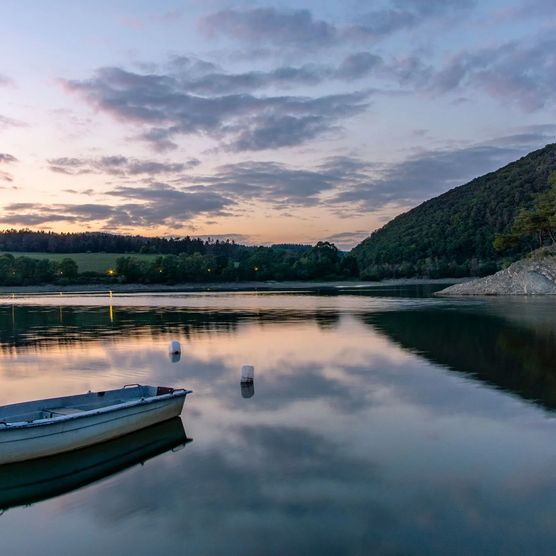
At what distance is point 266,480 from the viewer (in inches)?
535

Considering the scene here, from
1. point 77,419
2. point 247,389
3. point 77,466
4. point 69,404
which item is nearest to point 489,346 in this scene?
point 247,389

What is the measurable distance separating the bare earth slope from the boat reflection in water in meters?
88.2

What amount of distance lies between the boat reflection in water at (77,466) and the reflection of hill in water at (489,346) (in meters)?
12.9

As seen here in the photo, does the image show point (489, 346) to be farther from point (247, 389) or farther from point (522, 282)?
point (522, 282)

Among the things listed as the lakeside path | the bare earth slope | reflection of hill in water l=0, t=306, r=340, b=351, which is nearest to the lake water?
reflection of hill in water l=0, t=306, r=340, b=351

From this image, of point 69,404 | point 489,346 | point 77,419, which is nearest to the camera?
point 77,419

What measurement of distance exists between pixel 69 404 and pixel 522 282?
3655 inches

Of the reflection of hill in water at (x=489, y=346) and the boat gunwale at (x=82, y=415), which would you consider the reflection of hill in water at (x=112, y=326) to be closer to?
the reflection of hill in water at (x=489, y=346)

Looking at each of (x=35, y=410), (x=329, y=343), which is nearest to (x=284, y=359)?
(x=329, y=343)

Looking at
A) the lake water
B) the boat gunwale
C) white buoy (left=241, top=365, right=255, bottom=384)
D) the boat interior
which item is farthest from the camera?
white buoy (left=241, top=365, right=255, bottom=384)

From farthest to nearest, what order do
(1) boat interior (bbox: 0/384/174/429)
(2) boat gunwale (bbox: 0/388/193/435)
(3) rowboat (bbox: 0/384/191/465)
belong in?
(1) boat interior (bbox: 0/384/174/429) < (3) rowboat (bbox: 0/384/191/465) < (2) boat gunwale (bbox: 0/388/193/435)

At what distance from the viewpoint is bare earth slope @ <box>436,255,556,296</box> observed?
9425 cm

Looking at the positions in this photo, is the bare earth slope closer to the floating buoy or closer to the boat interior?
the floating buoy

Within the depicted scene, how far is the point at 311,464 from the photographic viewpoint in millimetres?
14547
